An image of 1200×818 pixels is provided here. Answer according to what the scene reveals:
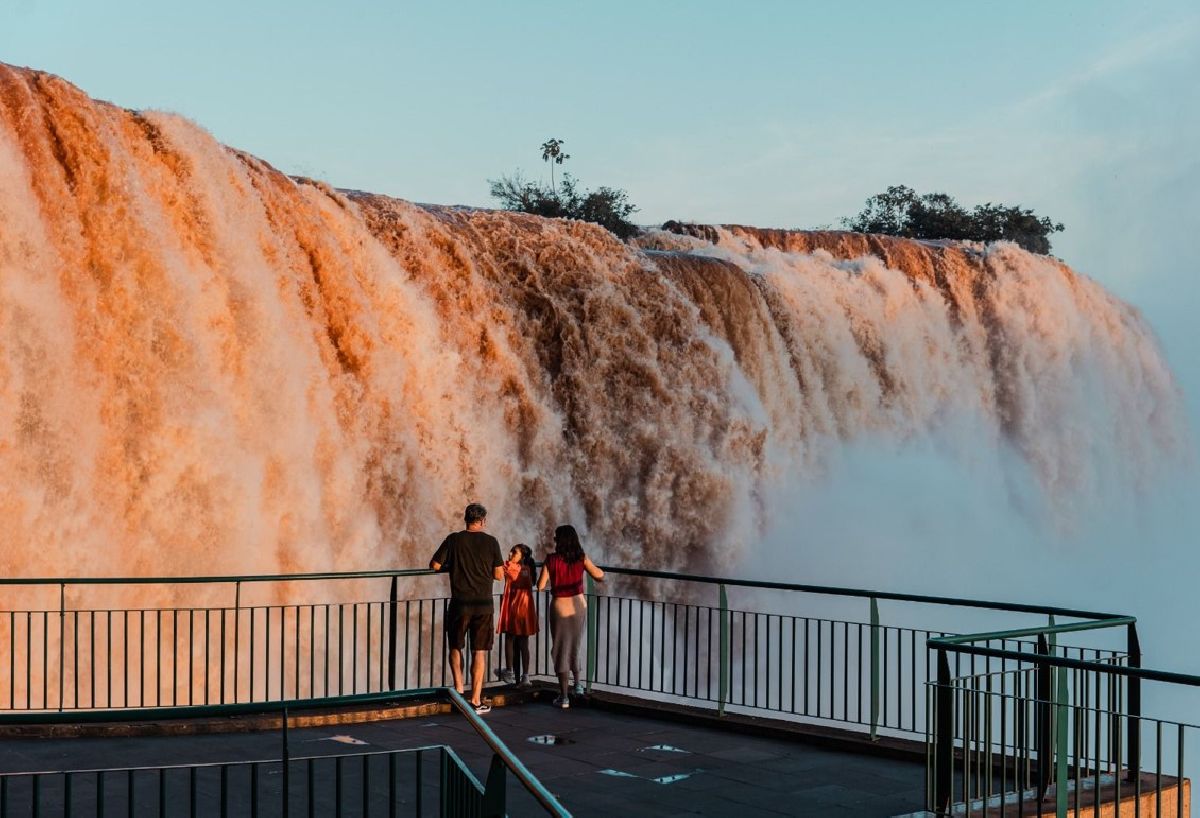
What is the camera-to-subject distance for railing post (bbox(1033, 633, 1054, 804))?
8.39 meters

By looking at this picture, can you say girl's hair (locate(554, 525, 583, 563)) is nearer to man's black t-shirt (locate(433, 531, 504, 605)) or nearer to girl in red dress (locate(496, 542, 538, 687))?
girl in red dress (locate(496, 542, 538, 687))

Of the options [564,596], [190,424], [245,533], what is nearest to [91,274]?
[190,424]

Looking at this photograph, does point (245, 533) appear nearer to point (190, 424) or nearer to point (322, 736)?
point (190, 424)

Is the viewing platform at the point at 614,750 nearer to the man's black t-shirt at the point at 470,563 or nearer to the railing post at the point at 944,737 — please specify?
the railing post at the point at 944,737

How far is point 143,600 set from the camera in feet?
57.0

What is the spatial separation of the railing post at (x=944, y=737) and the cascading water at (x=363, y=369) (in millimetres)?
11799

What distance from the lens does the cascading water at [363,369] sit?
57.5 feet

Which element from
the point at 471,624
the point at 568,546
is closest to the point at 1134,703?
the point at 568,546

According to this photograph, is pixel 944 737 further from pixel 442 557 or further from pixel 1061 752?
pixel 442 557

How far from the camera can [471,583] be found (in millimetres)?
11516

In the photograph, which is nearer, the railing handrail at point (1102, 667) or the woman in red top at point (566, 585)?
the railing handrail at point (1102, 667)

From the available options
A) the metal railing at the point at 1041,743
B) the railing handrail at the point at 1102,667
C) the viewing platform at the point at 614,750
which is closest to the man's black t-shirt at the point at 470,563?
the viewing platform at the point at 614,750

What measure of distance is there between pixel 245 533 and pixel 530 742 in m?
8.83

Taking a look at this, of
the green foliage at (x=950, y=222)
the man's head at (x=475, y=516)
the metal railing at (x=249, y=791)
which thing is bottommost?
the metal railing at (x=249, y=791)
